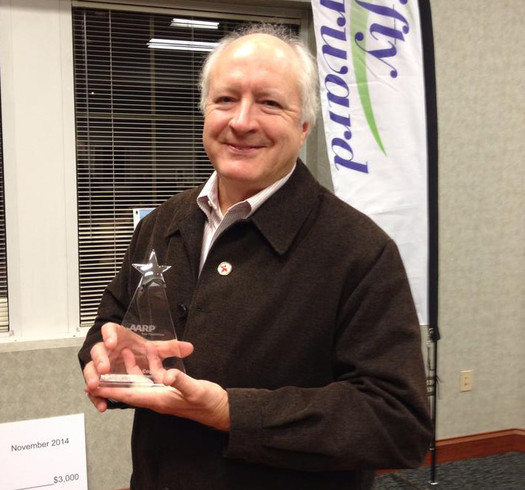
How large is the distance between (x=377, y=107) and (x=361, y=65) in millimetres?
176

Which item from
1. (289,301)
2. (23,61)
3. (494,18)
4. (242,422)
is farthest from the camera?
(494,18)

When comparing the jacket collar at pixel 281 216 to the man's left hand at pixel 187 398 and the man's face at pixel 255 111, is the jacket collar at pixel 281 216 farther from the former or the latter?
the man's left hand at pixel 187 398

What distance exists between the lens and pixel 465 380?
122 inches

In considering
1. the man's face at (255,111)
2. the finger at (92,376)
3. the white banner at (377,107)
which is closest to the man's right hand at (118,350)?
the finger at (92,376)

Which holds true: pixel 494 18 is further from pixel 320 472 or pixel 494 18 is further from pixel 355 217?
pixel 320 472

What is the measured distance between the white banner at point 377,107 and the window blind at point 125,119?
32.1 inches

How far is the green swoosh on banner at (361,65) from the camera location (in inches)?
91.4

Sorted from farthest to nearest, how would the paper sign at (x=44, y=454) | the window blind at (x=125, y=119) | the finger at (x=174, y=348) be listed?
the window blind at (x=125, y=119) < the paper sign at (x=44, y=454) < the finger at (x=174, y=348)

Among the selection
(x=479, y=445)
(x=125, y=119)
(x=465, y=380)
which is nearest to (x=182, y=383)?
(x=125, y=119)

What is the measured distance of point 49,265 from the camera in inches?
104

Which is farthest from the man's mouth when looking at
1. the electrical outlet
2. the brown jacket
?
the electrical outlet

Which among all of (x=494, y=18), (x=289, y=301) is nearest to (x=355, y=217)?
(x=289, y=301)

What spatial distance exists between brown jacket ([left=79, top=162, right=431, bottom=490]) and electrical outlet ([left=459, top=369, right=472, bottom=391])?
2.15 m

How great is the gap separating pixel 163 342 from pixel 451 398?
8.04ft
